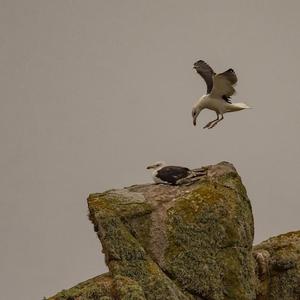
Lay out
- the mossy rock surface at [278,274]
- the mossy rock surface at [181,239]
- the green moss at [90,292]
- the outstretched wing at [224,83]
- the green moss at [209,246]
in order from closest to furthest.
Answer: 1. the green moss at [90,292]
2. the mossy rock surface at [181,239]
3. the green moss at [209,246]
4. the mossy rock surface at [278,274]
5. the outstretched wing at [224,83]

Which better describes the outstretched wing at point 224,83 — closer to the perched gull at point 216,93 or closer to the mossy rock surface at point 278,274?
the perched gull at point 216,93

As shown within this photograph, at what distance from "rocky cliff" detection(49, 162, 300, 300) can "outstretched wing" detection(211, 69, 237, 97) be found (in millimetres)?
4384

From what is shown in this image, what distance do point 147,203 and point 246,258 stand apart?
3057 millimetres

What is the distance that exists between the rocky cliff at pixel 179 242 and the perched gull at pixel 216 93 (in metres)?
4.90

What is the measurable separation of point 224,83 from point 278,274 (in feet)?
22.9

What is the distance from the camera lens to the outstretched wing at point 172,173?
86.3ft

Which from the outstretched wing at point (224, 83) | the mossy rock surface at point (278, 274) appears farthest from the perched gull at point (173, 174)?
the outstretched wing at point (224, 83)

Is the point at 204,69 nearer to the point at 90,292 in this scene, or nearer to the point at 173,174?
the point at 173,174

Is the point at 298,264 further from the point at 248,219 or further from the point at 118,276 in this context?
the point at 118,276

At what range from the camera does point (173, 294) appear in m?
22.7

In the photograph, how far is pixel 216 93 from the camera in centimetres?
3123

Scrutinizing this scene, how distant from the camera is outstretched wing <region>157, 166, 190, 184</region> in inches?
1035

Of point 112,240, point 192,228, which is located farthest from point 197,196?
point 112,240

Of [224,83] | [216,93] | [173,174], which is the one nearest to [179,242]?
[173,174]
